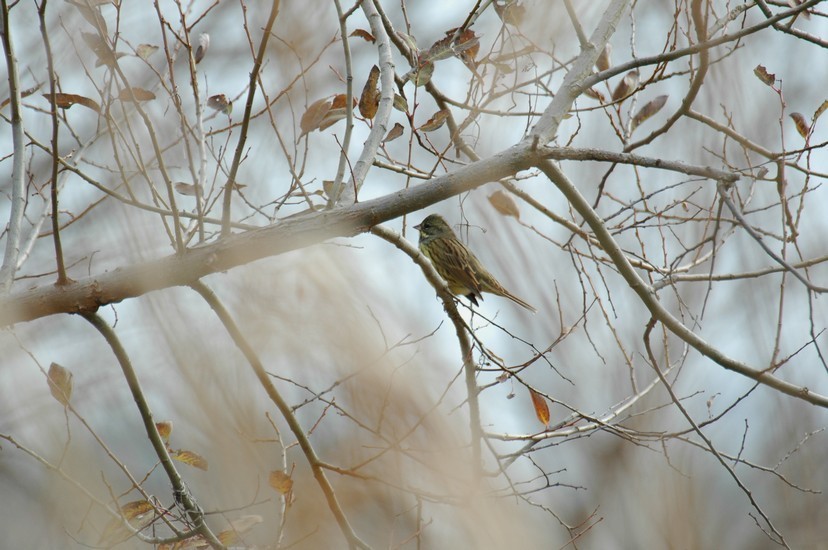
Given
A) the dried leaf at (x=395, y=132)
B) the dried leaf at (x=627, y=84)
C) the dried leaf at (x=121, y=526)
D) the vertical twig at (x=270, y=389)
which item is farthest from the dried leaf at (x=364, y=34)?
the dried leaf at (x=121, y=526)

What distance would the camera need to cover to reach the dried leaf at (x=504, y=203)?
4355 millimetres

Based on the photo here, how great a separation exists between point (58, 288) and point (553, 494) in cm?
556

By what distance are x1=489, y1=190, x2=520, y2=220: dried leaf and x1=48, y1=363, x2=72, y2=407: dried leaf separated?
2.42m

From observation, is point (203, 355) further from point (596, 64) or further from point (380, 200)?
point (596, 64)

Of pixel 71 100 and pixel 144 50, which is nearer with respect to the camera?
pixel 71 100

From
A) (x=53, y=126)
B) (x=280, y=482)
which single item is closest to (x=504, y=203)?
(x=280, y=482)

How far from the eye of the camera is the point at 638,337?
7465 millimetres

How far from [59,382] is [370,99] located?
1.88 m

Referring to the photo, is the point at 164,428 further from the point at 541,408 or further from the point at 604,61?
the point at 604,61

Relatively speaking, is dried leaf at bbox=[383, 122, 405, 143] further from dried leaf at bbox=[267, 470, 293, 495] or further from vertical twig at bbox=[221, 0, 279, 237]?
dried leaf at bbox=[267, 470, 293, 495]

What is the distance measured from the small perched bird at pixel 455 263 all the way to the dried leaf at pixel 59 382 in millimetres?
2500

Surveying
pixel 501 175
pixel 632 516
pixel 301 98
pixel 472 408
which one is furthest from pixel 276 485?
pixel 632 516

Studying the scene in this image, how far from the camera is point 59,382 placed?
3369 millimetres

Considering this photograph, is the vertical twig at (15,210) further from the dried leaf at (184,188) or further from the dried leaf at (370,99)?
the dried leaf at (370,99)
